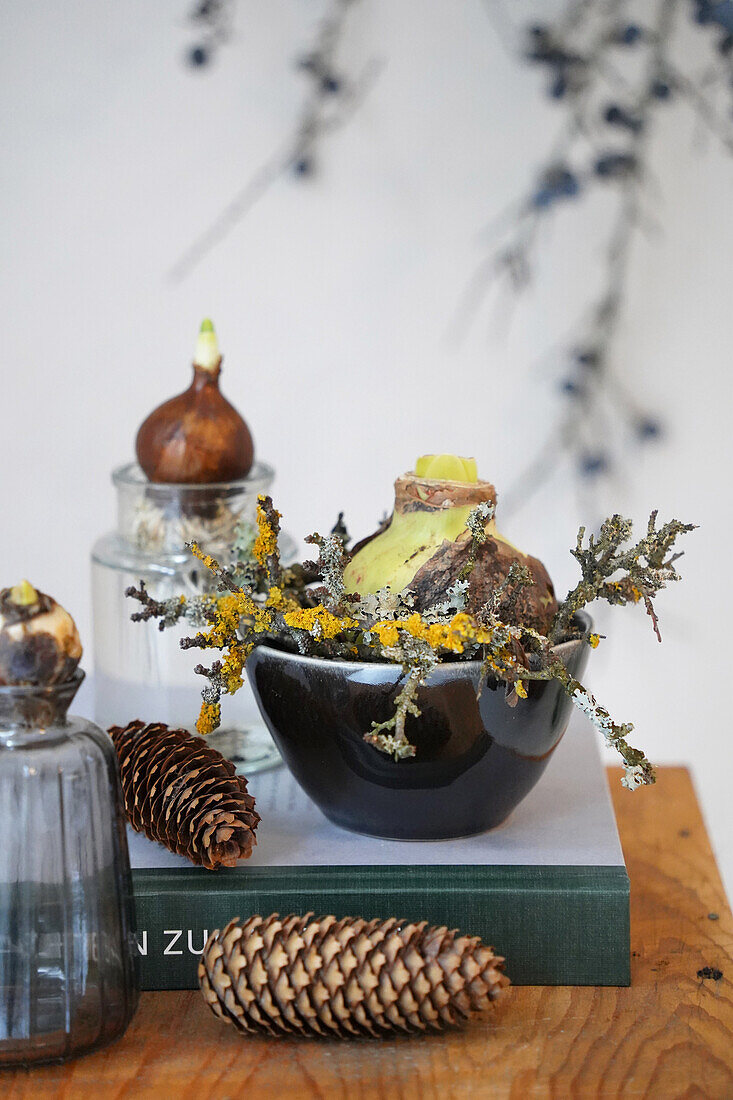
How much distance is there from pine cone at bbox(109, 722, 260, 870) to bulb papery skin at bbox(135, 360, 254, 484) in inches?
8.1

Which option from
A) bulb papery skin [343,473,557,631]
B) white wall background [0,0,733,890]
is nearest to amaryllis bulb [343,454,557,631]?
bulb papery skin [343,473,557,631]

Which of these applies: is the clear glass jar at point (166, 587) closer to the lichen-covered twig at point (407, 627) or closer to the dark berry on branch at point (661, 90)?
the lichen-covered twig at point (407, 627)

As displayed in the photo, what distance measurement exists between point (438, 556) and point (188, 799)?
0.57ft

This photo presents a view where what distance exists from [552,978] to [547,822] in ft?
0.33

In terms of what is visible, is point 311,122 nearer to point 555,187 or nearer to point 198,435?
point 555,187

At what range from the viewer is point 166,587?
78 cm

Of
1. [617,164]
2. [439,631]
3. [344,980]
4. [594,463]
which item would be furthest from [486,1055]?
[617,164]

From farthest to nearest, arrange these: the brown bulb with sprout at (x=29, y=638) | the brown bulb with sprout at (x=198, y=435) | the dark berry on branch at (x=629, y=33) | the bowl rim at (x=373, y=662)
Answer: the dark berry on branch at (x=629, y=33)
the brown bulb with sprout at (x=198, y=435)
the bowl rim at (x=373, y=662)
the brown bulb with sprout at (x=29, y=638)

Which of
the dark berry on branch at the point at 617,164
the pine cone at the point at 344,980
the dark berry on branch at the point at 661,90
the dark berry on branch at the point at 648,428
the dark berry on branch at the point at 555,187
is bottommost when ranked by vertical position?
the pine cone at the point at 344,980

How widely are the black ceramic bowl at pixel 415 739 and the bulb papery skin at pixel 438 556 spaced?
4 centimetres

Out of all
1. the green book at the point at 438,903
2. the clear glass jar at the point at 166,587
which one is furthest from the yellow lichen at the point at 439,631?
the clear glass jar at the point at 166,587

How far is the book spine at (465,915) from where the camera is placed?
545 mm

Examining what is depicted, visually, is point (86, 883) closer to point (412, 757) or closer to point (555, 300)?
point (412, 757)

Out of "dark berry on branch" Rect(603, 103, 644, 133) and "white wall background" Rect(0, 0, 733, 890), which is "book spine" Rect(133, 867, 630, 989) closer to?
"white wall background" Rect(0, 0, 733, 890)
